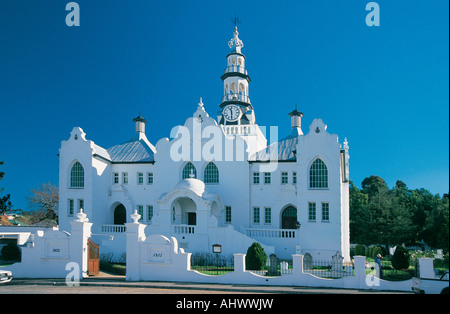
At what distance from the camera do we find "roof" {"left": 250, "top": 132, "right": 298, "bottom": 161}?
1198 inches

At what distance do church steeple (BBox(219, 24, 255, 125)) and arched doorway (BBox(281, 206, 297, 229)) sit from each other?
1165cm

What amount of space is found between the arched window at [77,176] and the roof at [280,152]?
46.6 feet

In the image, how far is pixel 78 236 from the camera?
19859mm

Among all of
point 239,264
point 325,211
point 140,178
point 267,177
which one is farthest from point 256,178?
point 239,264

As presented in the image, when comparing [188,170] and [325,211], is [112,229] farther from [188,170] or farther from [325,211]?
[325,211]

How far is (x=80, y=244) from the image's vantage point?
19.8 m

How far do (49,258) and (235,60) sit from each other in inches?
1055

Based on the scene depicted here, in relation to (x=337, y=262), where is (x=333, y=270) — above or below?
below

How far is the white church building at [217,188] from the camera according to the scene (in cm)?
2725

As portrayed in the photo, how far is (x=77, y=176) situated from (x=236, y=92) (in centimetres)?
1746

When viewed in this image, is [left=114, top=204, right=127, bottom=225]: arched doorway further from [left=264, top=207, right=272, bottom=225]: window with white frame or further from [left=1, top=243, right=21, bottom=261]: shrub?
[left=264, top=207, right=272, bottom=225]: window with white frame

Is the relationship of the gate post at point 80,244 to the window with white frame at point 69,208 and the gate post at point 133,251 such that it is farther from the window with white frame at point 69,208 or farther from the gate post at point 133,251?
the window with white frame at point 69,208
